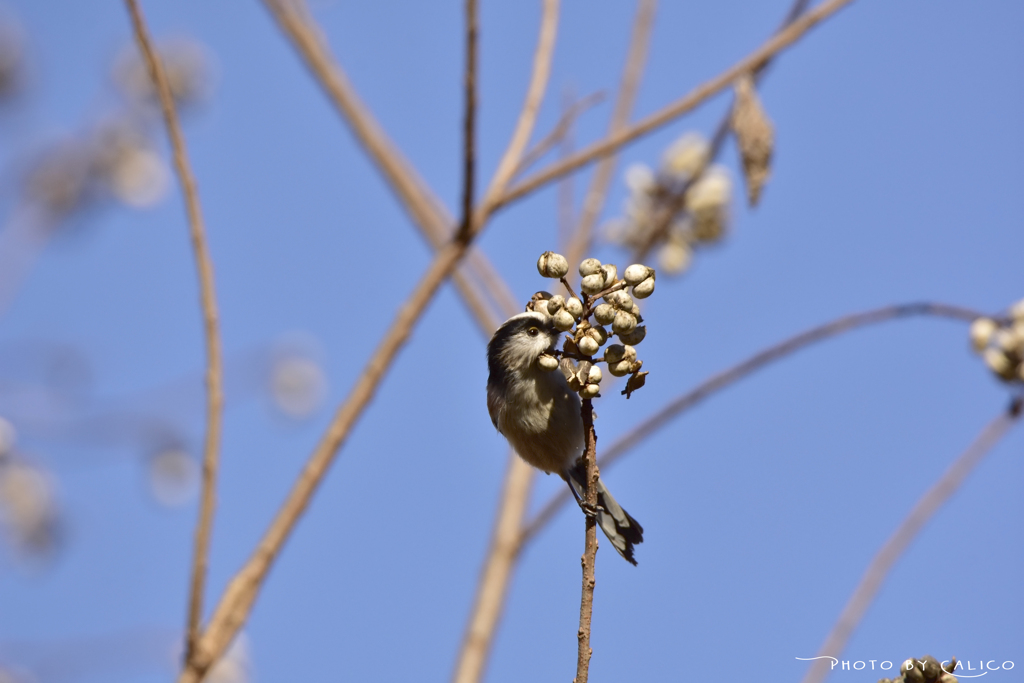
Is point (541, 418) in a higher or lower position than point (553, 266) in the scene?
higher

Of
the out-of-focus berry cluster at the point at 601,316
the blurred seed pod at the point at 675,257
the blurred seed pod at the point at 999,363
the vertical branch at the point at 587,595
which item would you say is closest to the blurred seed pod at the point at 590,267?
the out-of-focus berry cluster at the point at 601,316

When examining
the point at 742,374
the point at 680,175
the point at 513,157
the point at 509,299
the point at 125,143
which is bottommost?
the point at 742,374

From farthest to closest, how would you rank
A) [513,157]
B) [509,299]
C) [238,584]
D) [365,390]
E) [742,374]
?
[509,299] < [742,374] < [513,157] < [365,390] < [238,584]

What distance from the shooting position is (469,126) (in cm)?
240

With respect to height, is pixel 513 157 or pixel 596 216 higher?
pixel 596 216

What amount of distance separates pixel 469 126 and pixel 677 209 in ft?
5.15

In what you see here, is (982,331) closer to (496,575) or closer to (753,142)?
(753,142)

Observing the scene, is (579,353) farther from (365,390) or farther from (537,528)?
(537,528)

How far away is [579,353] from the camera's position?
73.1 inches

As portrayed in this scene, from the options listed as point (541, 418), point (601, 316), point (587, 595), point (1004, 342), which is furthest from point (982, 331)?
point (587, 595)

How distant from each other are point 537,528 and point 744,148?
1373mm

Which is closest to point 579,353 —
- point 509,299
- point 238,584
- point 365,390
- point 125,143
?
point 365,390

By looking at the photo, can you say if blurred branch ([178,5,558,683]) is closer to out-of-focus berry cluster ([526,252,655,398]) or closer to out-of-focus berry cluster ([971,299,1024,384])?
out-of-focus berry cluster ([526,252,655,398])

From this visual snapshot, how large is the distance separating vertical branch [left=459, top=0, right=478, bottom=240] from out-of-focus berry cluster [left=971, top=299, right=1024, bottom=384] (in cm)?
168
